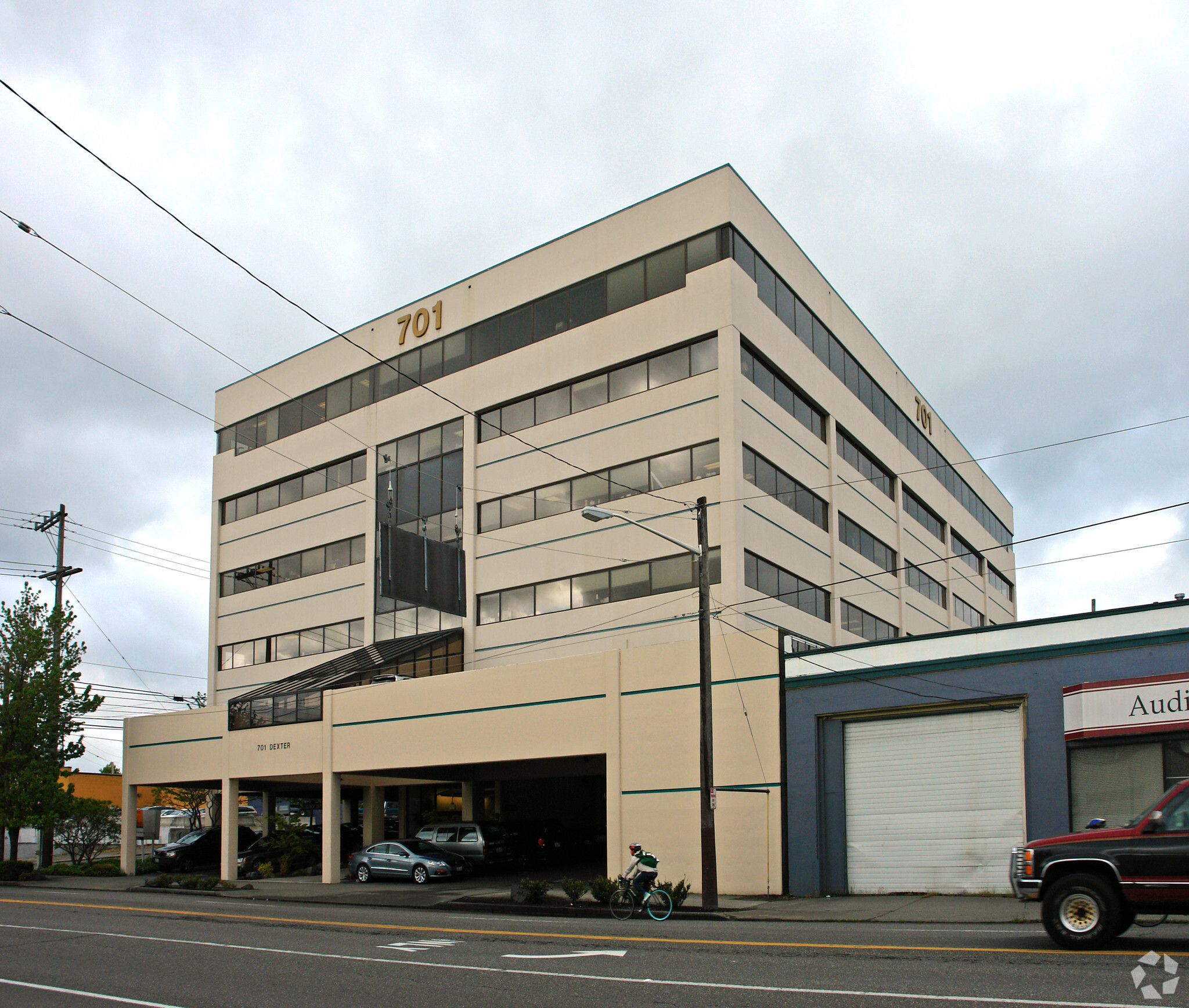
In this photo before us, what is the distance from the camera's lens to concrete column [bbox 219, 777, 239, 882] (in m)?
37.1

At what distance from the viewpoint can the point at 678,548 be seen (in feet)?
103

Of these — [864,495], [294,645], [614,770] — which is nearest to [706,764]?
[614,770]

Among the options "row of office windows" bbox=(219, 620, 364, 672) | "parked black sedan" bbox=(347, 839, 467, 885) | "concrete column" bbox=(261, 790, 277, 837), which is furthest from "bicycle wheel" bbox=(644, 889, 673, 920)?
"concrete column" bbox=(261, 790, 277, 837)

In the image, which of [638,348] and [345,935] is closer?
[345,935]

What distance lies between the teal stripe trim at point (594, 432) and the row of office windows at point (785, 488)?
1.97 meters

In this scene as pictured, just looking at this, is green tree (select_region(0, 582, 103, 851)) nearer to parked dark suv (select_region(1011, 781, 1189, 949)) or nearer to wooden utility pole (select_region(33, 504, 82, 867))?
wooden utility pole (select_region(33, 504, 82, 867))

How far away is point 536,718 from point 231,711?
48.3 ft

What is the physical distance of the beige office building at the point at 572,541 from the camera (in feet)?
87.7

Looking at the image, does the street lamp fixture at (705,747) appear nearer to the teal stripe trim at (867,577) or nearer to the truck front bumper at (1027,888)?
the truck front bumper at (1027,888)

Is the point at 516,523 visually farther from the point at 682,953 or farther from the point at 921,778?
the point at 682,953

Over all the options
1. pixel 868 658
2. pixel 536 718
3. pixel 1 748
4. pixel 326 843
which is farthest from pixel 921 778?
pixel 1 748

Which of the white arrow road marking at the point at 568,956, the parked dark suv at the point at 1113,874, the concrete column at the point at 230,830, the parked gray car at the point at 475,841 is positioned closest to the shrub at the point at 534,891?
the parked gray car at the point at 475,841

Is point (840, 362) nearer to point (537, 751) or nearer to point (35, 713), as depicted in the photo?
point (537, 751)

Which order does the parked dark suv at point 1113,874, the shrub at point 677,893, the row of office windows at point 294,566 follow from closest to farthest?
1. the parked dark suv at point 1113,874
2. the shrub at point 677,893
3. the row of office windows at point 294,566
